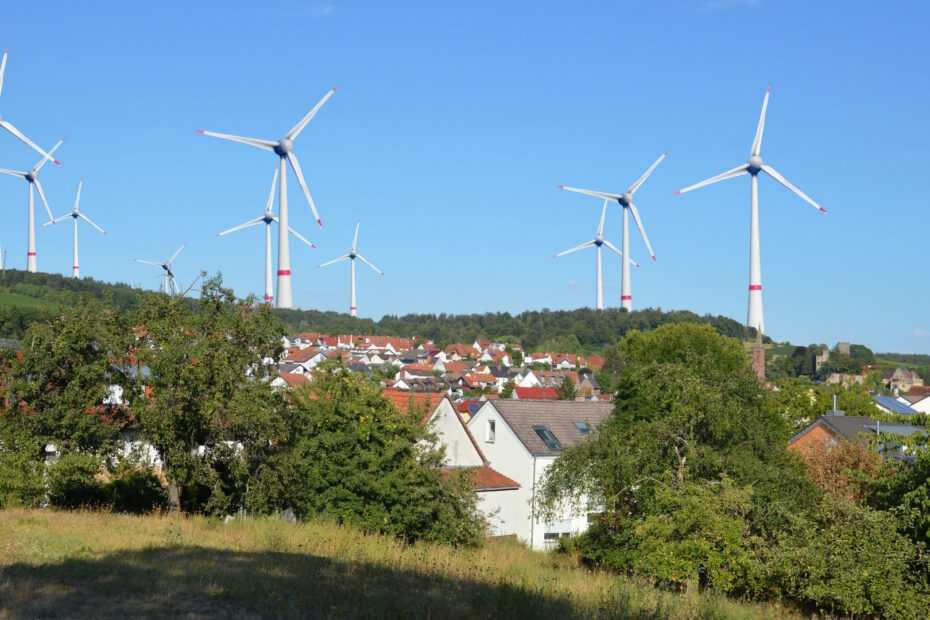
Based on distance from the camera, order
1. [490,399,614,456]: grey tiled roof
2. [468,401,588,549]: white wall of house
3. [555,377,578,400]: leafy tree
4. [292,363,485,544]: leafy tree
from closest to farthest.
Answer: [292,363,485,544]: leafy tree
[468,401,588,549]: white wall of house
[490,399,614,456]: grey tiled roof
[555,377,578,400]: leafy tree

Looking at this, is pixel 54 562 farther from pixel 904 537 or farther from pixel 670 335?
pixel 670 335

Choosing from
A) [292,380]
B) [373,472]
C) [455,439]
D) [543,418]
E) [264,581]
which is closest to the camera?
[264,581]

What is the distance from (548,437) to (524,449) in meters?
2.42

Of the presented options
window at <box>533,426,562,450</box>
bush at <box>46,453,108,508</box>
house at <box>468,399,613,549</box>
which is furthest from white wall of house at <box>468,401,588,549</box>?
bush at <box>46,453,108,508</box>


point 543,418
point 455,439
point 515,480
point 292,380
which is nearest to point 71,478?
point 455,439

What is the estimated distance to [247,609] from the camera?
1000 cm

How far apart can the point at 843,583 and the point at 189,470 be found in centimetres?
1690

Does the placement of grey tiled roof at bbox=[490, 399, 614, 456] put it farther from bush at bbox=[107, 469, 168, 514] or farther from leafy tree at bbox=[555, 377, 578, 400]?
leafy tree at bbox=[555, 377, 578, 400]

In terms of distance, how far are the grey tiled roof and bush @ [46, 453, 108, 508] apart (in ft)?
74.5

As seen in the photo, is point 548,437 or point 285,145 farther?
point 285,145

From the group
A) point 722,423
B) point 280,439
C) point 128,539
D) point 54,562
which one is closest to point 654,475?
point 722,423

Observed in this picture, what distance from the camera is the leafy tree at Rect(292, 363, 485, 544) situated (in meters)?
24.1

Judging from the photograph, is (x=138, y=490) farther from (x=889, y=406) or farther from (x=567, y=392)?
(x=567, y=392)

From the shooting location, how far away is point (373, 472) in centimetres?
2441
